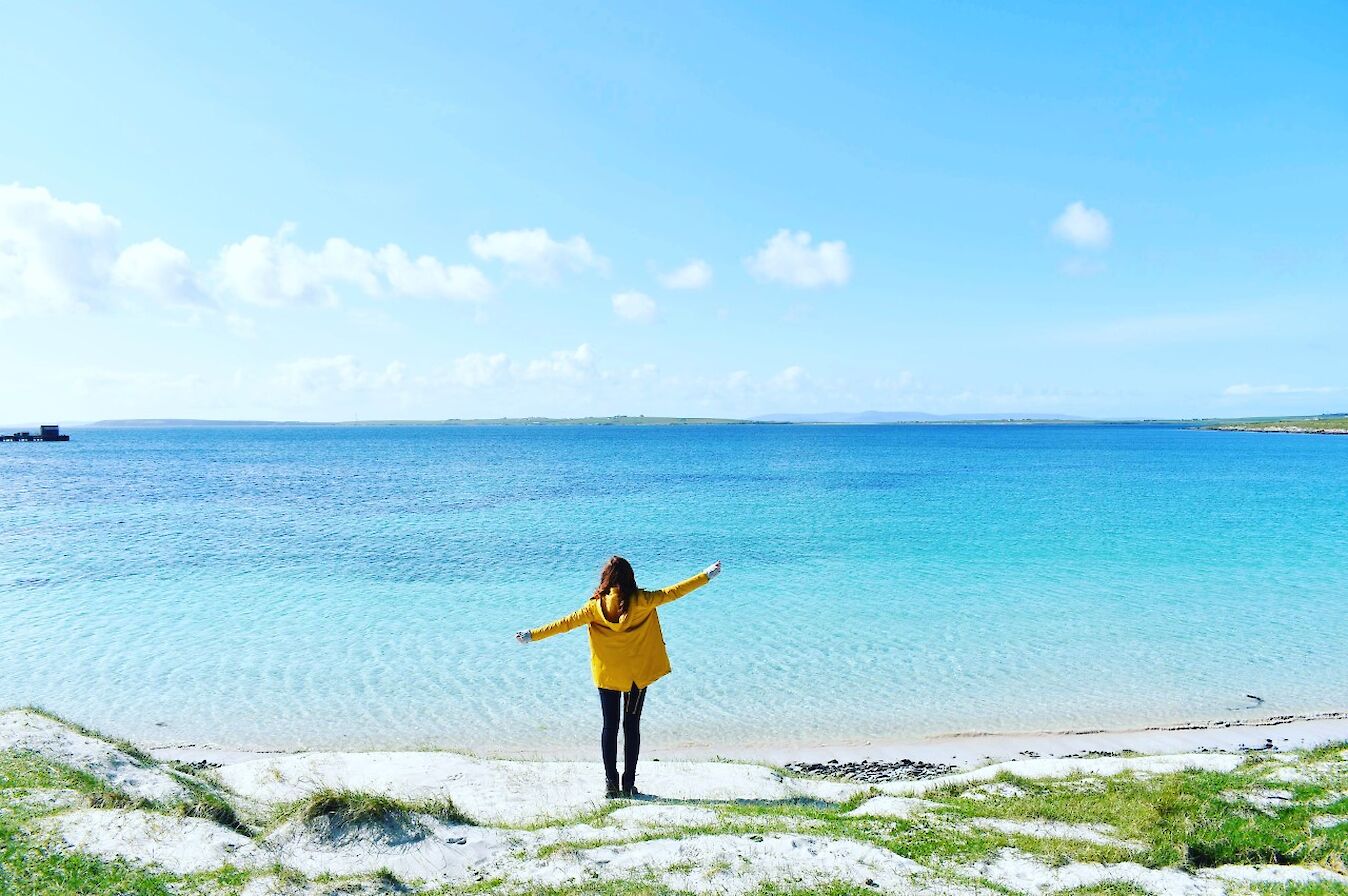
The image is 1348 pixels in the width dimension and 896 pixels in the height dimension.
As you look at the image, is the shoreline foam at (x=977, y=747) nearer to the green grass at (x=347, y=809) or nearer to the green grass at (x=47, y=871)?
the green grass at (x=347, y=809)

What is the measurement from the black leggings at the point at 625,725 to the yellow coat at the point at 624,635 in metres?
0.17

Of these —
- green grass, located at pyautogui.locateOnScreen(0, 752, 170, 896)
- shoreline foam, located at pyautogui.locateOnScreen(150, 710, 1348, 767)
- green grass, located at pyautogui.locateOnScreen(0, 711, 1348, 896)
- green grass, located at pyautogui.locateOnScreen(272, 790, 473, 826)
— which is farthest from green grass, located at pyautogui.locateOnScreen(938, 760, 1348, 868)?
green grass, located at pyautogui.locateOnScreen(0, 752, 170, 896)

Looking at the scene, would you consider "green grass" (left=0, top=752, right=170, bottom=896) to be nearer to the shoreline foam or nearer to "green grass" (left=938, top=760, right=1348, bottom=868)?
the shoreline foam

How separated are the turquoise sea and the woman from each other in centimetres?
550

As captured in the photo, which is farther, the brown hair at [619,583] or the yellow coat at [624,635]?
the yellow coat at [624,635]

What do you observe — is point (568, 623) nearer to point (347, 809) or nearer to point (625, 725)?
point (625, 725)

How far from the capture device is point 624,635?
327 inches

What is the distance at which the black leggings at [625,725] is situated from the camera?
855cm

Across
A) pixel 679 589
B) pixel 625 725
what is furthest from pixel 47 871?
pixel 679 589

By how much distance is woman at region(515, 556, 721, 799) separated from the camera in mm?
8141

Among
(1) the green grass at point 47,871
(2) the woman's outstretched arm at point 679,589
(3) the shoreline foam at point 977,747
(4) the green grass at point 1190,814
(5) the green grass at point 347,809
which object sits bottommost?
(3) the shoreline foam at point 977,747

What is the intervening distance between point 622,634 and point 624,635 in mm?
28

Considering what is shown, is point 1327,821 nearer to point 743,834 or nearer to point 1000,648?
point 743,834

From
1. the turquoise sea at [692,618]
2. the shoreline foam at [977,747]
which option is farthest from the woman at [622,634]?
the turquoise sea at [692,618]
